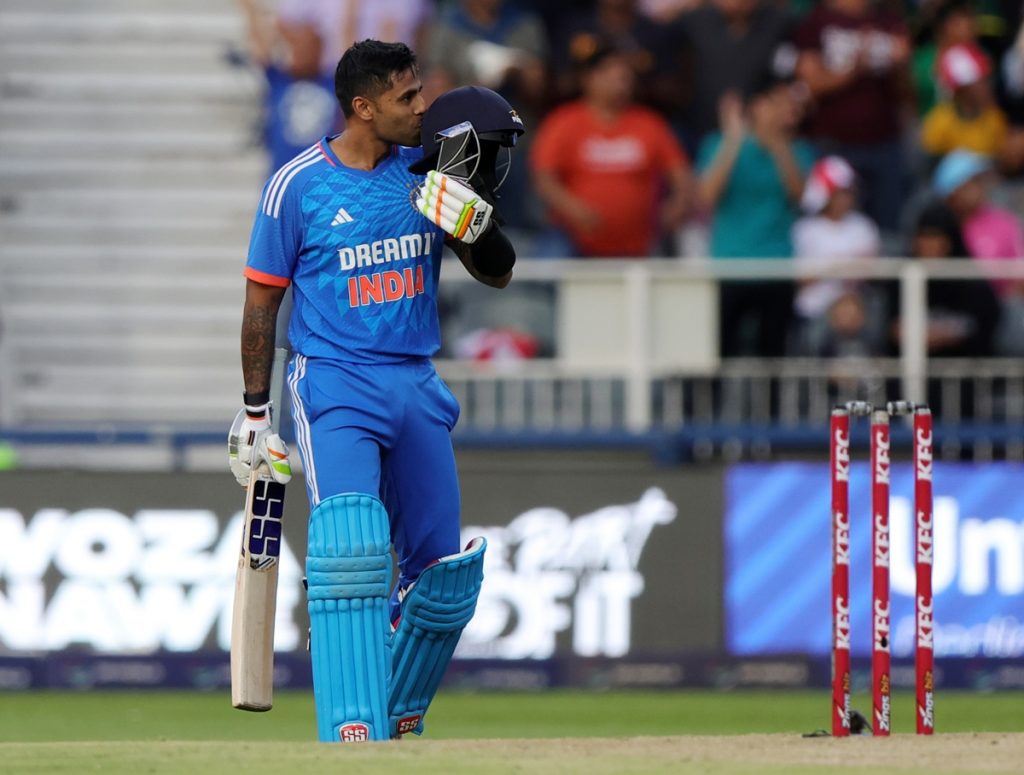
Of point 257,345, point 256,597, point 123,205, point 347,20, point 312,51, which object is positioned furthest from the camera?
point 123,205

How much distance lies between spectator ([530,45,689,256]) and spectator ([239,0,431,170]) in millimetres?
1420

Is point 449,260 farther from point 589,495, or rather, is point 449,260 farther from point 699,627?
point 699,627

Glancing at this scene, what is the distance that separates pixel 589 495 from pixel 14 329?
17.0ft

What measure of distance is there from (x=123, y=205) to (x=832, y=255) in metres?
5.43

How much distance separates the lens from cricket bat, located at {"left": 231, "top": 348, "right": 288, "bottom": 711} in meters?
7.68

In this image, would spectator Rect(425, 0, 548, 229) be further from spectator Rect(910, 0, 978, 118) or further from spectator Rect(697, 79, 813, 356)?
spectator Rect(910, 0, 978, 118)

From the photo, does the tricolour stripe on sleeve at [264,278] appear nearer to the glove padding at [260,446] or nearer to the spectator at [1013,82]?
the glove padding at [260,446]

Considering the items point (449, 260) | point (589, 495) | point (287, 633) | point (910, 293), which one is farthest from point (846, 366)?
point (287, 633)

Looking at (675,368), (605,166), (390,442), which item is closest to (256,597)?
(390,442)

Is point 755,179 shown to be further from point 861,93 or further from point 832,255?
point 861,93

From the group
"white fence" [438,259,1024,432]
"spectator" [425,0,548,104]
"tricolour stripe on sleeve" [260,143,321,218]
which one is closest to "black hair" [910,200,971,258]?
"white fence" [438,259,1024,432]

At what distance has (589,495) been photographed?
12398 mm

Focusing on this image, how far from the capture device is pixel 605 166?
13.6 m

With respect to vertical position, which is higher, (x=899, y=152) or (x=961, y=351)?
(x=899, y=152)
